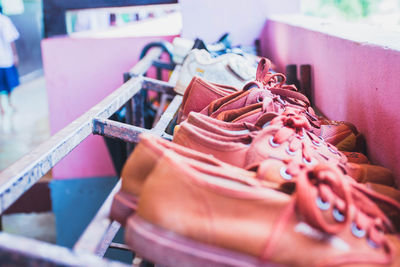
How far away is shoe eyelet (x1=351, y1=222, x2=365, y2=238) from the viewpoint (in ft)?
2.04

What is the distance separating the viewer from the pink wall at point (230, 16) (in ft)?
8.79

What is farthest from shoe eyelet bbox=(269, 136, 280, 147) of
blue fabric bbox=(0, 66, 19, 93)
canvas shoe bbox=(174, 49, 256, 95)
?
blue fabric bbox=(0, 66, 19, 93)

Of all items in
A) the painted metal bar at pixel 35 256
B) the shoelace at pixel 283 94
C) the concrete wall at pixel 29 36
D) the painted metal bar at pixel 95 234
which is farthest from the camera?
the concrete wall at pixel 29 36

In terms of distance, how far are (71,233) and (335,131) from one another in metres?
2.25

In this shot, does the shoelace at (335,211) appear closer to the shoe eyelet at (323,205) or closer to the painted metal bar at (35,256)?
the shoe eyelet at (323,205)

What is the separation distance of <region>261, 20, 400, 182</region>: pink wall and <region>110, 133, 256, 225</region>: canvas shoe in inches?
20.0

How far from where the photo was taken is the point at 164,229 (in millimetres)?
605

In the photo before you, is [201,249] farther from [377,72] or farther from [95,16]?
[95,16]

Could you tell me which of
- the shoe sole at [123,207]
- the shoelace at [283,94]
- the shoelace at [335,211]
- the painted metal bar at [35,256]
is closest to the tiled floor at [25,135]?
the shoelace at [283,94]

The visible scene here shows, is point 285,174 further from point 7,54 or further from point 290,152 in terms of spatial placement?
point 7,54

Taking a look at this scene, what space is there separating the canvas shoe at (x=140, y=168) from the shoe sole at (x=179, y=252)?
0.09 meters

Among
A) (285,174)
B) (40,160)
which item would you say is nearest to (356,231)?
(285,174)

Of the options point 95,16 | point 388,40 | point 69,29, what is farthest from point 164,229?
point 95,16

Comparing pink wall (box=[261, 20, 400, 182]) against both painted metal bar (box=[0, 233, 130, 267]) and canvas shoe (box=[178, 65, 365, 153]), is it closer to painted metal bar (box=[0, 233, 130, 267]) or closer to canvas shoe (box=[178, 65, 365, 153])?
canvas shoe (box=[178, 65, 365, 153])
